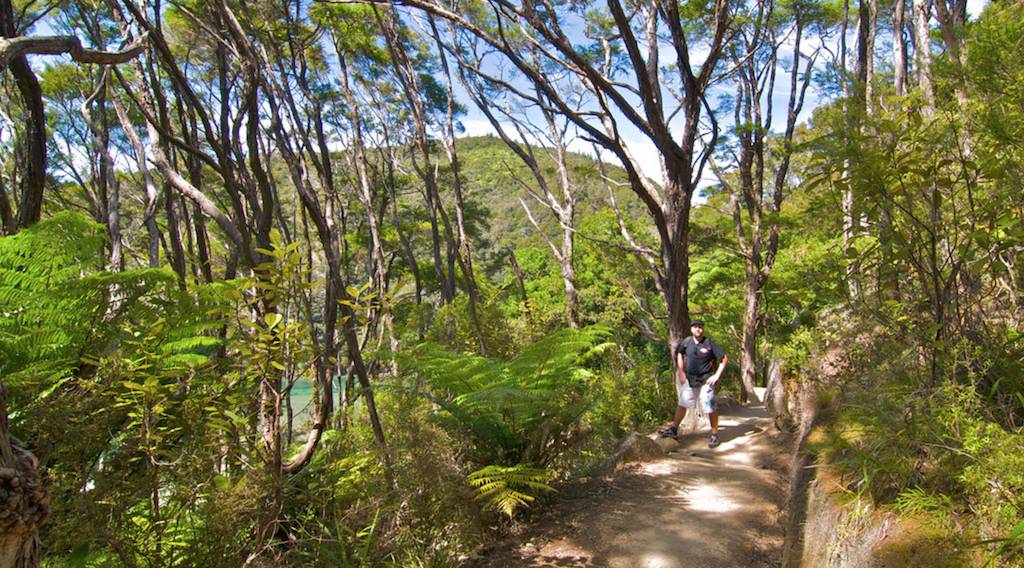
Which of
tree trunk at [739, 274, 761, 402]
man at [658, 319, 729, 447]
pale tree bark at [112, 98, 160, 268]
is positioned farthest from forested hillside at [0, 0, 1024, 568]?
tree trunk at [739, 274, 761, 402]

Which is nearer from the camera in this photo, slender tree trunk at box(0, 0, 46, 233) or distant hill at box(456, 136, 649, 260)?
slender tree trunk at box(0, 0, 46, 233)

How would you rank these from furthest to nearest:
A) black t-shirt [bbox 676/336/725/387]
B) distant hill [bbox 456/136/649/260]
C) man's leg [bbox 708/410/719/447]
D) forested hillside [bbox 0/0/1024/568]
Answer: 1. distant hill [bbox 456/136/649/260]
2. man's leg [bbox 708/410/719/447]
3. black t-shirt [bbox 676/336/725/387]
4. forested hillside [bbox 0/0/1024/568]

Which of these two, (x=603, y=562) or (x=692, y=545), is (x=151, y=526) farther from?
(x=692, y=545)

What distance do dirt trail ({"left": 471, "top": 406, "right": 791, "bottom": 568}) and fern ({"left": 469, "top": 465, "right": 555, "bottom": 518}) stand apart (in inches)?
12.8

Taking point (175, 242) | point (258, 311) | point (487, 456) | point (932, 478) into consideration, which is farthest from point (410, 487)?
point (175, 242)

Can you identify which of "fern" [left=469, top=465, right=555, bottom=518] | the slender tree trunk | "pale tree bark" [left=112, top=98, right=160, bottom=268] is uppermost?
"pale tree bark" [left=112, top=98, right=160, bottom=268]

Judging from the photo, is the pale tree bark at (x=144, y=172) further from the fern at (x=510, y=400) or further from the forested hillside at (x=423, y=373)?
the fern at (x=510, y=400)

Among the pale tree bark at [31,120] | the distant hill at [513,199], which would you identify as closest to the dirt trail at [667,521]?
the pale tree bark at [31,120]

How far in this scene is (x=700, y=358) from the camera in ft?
19.7

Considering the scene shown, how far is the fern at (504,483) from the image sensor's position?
3.54 metres

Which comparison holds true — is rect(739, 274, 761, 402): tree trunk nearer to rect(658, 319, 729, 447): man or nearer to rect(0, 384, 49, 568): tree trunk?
rect(658, 319, 729, 447): man

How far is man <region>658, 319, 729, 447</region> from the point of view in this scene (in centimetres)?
603

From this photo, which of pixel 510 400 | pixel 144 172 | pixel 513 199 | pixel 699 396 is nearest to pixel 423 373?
pixel 510 400

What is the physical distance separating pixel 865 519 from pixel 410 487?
235 centimetres
